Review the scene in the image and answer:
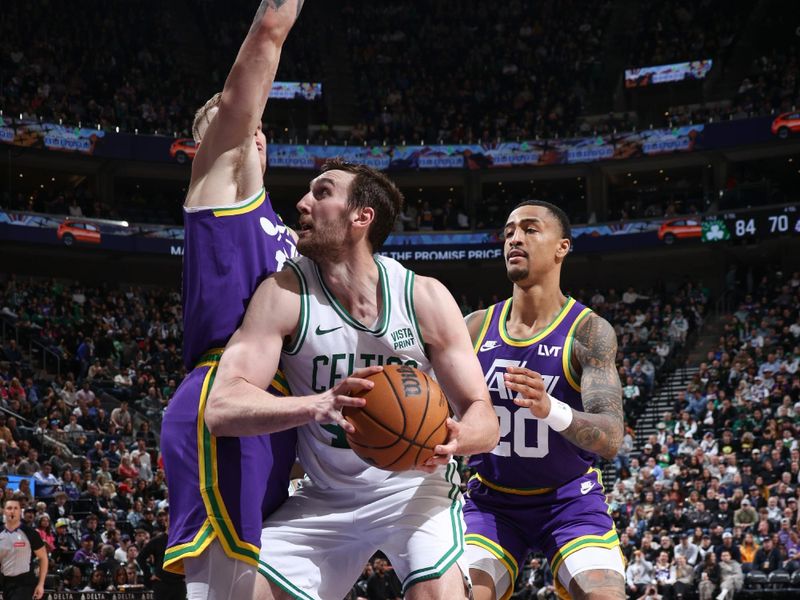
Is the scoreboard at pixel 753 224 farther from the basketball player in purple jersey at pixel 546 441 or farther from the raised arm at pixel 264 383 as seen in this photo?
the raised arm at pixel 264 383

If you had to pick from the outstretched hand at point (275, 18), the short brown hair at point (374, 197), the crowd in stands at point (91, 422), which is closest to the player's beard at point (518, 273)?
the short brown hair at point (374, 197)

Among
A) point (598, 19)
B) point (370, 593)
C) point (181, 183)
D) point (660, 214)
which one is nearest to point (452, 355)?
point (370, 593)

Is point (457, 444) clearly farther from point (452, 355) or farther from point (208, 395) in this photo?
point (208, 395)

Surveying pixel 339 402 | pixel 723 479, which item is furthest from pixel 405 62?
pixel 339 402

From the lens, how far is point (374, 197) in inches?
176

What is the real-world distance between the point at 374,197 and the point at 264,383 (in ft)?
3.06

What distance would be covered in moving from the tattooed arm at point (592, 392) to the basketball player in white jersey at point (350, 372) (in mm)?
564

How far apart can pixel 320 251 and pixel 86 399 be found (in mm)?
19033

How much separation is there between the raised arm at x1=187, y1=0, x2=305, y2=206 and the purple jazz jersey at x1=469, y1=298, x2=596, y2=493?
A: 1.98m

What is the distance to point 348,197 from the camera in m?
4.44

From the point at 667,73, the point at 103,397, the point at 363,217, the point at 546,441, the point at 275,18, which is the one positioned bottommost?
the point at 103,397

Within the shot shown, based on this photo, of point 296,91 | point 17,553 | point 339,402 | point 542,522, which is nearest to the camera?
point 339,402

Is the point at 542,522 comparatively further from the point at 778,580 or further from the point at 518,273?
the point at 778,580

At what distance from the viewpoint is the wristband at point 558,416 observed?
16.6 ft
